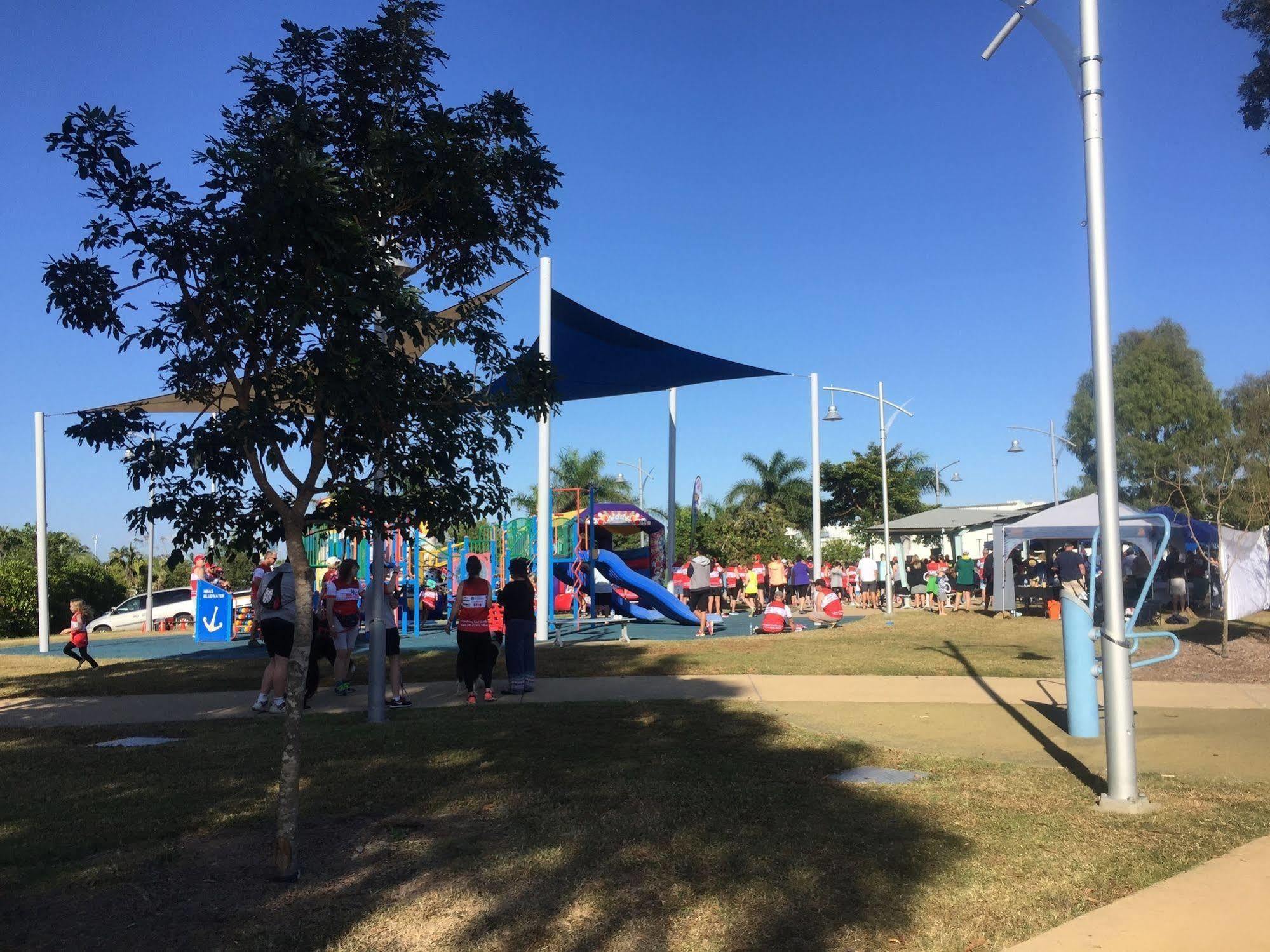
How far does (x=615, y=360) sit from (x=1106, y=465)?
14.7 m

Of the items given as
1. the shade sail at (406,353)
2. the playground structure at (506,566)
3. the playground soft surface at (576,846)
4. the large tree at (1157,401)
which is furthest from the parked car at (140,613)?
the large tree at (1157,401)

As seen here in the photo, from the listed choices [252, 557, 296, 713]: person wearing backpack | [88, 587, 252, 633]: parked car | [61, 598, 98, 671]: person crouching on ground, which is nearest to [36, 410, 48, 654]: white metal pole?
[61, 598, 98, 671]: person crouching on ground

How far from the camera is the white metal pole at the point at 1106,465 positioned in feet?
20.9

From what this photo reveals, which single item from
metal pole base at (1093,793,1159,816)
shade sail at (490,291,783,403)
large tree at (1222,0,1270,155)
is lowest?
metal pole base at (1093,793,1159,816)

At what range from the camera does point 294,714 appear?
5.13m

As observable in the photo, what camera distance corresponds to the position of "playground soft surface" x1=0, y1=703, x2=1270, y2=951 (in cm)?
447

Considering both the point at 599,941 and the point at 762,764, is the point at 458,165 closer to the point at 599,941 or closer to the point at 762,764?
the point at 599,941

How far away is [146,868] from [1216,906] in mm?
5084

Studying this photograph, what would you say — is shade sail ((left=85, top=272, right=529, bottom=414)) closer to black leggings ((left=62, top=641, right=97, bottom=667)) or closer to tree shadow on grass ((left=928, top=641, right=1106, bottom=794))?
tree shadow on grass ((left=928, top=641, right=1106, bottom=794))

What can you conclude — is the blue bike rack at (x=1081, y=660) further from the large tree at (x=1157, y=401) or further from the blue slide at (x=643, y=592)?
the large tree at (x=1157, y=401)

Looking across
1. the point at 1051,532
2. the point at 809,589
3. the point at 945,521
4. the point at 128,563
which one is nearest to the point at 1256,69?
the point at 1051,532

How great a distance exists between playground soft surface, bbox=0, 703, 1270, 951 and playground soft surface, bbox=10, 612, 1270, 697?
16.2ft

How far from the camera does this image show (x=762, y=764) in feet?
25.1

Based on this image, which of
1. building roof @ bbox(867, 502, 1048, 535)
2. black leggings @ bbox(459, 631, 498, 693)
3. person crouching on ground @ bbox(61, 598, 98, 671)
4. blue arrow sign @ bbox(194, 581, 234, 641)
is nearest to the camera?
black leggings @ bbox(459, 631, 498, 693)
